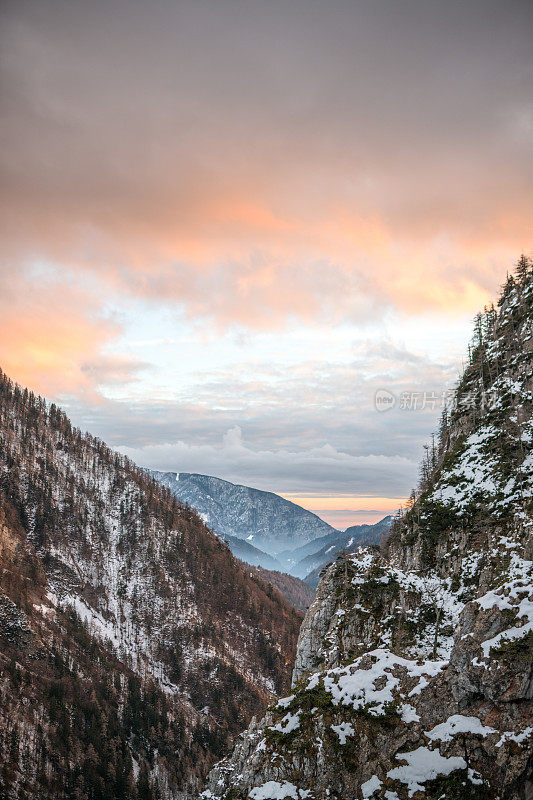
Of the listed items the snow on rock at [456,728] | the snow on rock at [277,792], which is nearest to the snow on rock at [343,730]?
the snow on rock at [277,792]

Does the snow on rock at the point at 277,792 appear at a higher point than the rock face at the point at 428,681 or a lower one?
lower

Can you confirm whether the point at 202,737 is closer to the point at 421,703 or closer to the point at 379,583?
the point at 379,583

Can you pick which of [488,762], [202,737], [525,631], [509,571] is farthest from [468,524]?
[202,737]

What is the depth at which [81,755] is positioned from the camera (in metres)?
154

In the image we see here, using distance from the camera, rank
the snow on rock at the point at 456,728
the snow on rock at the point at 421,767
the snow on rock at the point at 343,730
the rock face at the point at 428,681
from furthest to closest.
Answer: the snow on rock at the point at 343,730 → the snow on rock at the point at 456,728 → the rock face at the point at 428,681 → the snow on rock at the point at 421,767

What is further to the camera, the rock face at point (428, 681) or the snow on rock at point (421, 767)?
the rock face at point (428, 681)

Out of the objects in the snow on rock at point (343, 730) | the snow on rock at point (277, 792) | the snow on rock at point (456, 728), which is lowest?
the snow on rock at point (277, 792)

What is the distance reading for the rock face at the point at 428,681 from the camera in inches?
961

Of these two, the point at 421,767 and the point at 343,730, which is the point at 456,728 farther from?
the point at 343,730

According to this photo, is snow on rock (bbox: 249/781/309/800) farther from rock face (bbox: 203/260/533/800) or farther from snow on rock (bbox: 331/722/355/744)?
snow on rock (bbox: 331/722/355/744)

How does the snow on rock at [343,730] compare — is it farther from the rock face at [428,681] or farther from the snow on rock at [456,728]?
the snow on rock at [456,728]

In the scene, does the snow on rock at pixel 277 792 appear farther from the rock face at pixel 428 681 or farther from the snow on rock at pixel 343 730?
the snow on rock at pixel 343 730

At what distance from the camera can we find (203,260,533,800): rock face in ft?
80.1

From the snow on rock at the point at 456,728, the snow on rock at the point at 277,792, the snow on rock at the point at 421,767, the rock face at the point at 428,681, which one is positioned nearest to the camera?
the snow on rock at the point at 421,767
